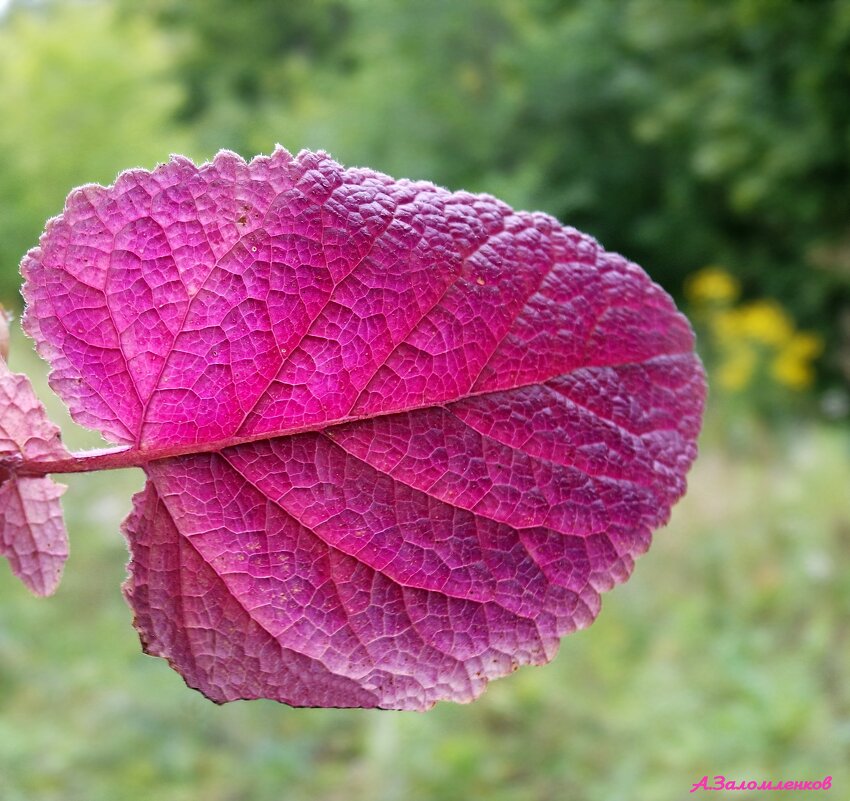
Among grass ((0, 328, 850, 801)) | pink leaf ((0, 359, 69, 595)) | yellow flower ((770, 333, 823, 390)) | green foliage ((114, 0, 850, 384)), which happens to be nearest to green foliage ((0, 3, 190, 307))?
green foliage ((114, 0, 850, 384))

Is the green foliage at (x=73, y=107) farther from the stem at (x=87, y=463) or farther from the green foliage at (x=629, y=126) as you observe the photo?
the stem at (x=87, y=463)

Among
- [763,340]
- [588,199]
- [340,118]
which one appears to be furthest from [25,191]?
[763,340]

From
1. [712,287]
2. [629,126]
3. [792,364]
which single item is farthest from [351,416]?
[629,126]

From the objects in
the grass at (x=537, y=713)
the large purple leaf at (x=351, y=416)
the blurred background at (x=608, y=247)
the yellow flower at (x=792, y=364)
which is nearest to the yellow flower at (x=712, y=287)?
the blurred background at (x=608, y=247)

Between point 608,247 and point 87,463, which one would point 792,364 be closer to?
point 608,247

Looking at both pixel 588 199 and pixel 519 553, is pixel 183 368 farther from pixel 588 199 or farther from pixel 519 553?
pixel 588 199

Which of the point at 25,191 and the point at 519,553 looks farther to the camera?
the point at 25,191

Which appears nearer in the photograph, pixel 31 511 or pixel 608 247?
pixel 31 511
